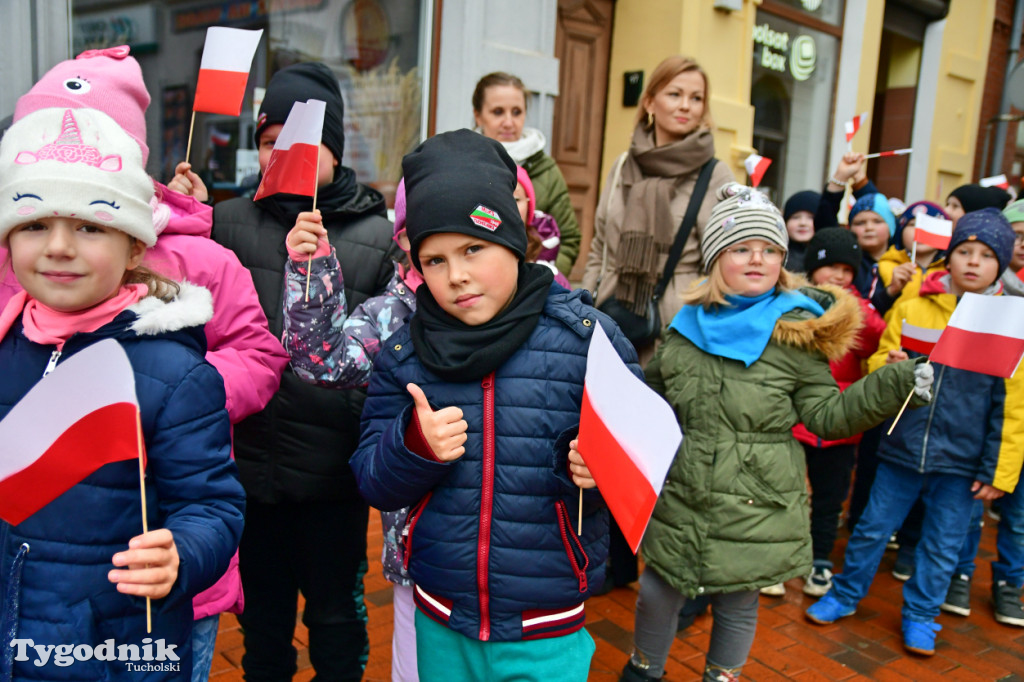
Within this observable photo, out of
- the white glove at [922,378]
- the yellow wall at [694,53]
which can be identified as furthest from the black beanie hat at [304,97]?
the yellow wall at [694,53]

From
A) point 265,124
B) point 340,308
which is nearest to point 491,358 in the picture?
point 340,308

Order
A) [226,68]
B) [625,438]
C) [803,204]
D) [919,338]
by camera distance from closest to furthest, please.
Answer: [625,438], [226,68], [919,338], [803,204]

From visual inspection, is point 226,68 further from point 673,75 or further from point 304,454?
point 673,75

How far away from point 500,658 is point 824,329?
153 cm

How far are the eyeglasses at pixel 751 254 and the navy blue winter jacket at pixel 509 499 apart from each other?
1.08m

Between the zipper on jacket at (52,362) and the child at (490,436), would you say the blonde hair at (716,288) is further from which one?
the zipper on jacket at (52,362)

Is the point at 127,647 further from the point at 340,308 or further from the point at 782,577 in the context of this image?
the point at 782,577

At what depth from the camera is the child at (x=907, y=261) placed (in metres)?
3.94

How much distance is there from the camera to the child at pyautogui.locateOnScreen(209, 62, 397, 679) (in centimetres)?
239

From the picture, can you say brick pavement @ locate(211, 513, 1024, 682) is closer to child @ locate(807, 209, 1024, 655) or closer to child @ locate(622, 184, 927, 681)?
child @ locate(807, 209, 1024, 655)

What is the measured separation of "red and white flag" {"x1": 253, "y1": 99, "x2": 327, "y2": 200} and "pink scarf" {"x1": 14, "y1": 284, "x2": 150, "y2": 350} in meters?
0.63

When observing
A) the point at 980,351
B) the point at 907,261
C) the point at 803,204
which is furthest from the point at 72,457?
the point at 803,204

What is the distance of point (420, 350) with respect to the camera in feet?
6.13

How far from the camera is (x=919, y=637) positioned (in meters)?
3.45
